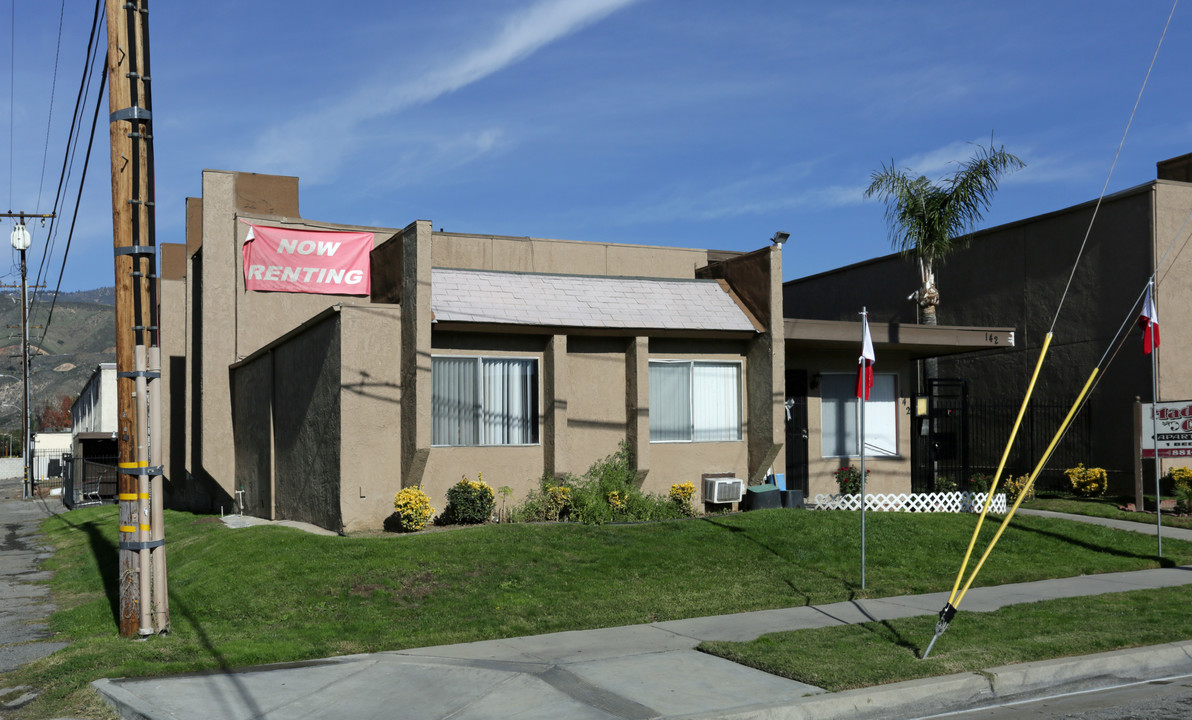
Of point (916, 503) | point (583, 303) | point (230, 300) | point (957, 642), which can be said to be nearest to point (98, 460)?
point (230, 300)

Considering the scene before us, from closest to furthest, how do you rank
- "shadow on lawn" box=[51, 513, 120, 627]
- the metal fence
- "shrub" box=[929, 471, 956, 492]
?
"shadow on lawn" box=[51, 513, 120, 627]
"shrub" box=[929, 471, 956, 492]
the metal fence

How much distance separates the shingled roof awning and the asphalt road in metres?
10.8

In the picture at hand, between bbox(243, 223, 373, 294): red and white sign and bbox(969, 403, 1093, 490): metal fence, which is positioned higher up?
bbox(243, 223, 373, 294): red and white sign

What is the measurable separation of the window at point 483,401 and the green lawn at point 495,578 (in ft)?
7.79

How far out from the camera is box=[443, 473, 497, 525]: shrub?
52.2 ft

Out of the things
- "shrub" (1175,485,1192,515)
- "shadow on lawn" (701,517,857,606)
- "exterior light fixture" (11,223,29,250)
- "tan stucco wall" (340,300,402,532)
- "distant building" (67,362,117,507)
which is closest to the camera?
"shadow on lawn" (701,517,857,606)

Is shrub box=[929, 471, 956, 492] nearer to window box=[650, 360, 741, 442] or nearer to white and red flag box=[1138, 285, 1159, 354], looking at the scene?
window box=[650, 360, 741, 442]

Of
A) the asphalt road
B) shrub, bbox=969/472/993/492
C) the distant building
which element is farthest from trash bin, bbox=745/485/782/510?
the distant building

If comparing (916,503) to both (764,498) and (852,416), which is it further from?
(764,498)

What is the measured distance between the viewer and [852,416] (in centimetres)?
2181

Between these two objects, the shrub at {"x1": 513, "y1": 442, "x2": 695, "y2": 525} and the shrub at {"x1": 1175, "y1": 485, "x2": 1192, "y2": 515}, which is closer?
the shrub at {"x1": 513, "y1": 442, "x2": 695, "y2": 525}

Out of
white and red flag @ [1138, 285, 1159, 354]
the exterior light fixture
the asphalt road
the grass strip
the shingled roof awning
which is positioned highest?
the exterior light fixture

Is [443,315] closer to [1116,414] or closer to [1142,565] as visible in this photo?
[1142,565]

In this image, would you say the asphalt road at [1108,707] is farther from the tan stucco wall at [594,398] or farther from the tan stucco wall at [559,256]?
the tan stucco wall at [559,256]
